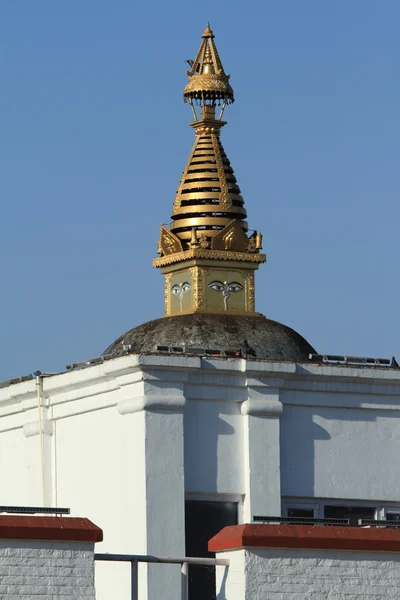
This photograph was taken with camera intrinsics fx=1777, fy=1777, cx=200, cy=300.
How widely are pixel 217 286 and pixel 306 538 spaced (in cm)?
1554

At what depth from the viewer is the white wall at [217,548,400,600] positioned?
25.9 meters

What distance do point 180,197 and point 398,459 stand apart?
31.3 ft

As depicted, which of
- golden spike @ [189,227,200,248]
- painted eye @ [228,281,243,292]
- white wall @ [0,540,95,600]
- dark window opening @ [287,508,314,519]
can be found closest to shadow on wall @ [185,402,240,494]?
dark window opening @ [287,508,314,519]

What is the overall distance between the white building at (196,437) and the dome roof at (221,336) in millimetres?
39

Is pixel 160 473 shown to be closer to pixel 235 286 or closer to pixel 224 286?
pixel 224 286

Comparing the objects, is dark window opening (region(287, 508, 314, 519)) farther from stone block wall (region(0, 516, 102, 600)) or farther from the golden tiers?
stone block wall (region(0, 516, 102, 600))

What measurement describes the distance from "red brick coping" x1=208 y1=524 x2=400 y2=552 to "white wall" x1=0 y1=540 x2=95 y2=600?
87.2 inches

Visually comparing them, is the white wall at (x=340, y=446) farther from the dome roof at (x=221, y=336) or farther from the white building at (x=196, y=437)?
Result: the dome roof at (x=221, y=336)

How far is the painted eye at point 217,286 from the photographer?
4131cm

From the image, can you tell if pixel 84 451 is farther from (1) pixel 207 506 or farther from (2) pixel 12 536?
(2) pixel 12 536

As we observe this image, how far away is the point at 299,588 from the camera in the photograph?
26344 millimetres

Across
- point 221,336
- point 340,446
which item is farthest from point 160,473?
point 221,336

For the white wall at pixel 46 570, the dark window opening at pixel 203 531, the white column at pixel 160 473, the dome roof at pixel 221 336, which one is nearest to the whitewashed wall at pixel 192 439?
the white column at pixel 160 473

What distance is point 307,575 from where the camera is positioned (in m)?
26.4
